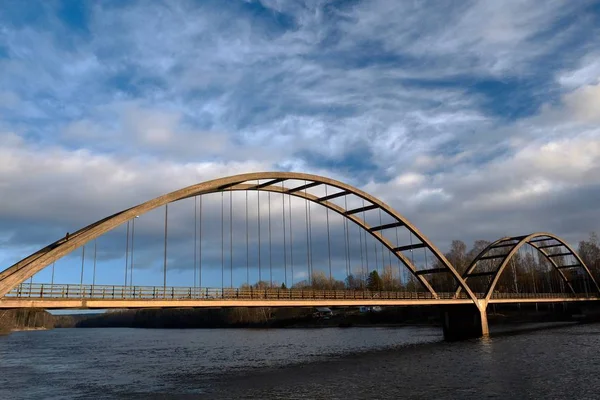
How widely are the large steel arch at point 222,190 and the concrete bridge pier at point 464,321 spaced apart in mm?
2047

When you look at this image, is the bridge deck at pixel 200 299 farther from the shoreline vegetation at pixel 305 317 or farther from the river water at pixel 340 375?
the shoreline vegetation at pixel 305 317

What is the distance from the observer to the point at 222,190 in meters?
37.0

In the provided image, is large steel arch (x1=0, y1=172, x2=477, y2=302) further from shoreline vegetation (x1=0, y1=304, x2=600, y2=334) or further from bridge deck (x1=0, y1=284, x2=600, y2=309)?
shoreline vegetation (x1=0, y1=304, x2=600, y2=334)

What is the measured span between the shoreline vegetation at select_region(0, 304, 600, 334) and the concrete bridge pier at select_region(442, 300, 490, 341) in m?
29.0

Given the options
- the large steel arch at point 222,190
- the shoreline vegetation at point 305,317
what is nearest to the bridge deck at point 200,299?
the large steel arch at point 222,190

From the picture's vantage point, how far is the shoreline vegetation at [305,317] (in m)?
87.6

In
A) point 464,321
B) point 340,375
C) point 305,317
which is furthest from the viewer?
point 305,317

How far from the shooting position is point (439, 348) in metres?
45.3

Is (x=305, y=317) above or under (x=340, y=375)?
under

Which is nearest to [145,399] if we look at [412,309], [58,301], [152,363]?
[58,301]

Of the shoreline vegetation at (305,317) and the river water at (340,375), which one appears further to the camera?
the shoreline vegetation at (305,317)

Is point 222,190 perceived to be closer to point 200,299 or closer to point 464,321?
point 200,299

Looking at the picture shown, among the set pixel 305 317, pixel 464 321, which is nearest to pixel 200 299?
pixel 464 321

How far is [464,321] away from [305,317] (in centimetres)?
7073
